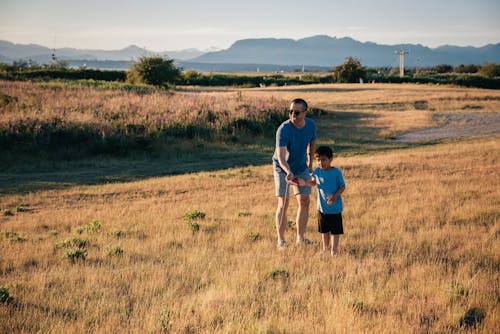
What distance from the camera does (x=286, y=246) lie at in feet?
24.4

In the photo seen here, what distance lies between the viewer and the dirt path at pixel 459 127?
27.0 m

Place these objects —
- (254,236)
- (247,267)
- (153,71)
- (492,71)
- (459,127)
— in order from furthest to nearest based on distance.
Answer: (492,71) < (153,71) < (459,127) < (254,236) < (247,267)

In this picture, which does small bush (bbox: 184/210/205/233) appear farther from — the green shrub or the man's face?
the man's face

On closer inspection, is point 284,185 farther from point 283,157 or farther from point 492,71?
point 492,71

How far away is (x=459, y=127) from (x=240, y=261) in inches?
1096

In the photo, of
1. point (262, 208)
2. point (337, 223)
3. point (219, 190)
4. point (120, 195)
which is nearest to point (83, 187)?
point (120, 195)

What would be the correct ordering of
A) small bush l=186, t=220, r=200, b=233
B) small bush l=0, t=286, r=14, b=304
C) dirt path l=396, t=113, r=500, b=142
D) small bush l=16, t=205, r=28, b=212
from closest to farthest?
small bush l=0, t=286, r=14, b=304, small bush l=186, t=220, r=200, b=233, small bush l=16, t=205, r=28, b=212, dirt path l=396, t=113, r=500, b=142

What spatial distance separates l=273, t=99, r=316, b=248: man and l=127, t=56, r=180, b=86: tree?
49.0 m

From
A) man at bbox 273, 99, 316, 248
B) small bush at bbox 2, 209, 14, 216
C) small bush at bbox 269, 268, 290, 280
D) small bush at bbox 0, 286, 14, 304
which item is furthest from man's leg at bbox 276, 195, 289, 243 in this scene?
small bush at bbox 2, 209, 14, 216

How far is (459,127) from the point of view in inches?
1191

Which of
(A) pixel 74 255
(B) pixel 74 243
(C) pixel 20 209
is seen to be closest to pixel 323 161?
(A) pixel 74 255

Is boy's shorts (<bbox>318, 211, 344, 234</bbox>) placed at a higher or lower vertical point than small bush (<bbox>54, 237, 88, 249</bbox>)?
higher

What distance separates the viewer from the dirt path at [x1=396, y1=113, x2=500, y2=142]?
88.5 ft

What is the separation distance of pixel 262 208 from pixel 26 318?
666cm
